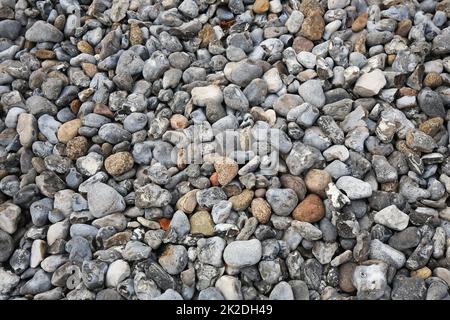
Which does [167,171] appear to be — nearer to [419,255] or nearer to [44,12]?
[419,255]

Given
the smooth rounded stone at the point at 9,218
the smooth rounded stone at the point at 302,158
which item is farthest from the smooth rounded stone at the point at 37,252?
the smooth rounded stone at the point at 302,158

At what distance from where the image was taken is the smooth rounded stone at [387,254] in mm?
1336

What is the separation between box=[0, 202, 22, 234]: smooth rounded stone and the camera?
4.81 feet

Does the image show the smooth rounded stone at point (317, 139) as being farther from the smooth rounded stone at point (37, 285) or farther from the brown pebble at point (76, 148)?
the smooth rounded stone at point (37, 285)

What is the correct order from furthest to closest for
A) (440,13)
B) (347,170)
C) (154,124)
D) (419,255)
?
(440,13), (154,124), (347,170), (419,255)

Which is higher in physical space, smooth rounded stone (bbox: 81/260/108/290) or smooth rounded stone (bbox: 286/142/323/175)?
smooth rounded stone (bbox: 286/142/323/175)

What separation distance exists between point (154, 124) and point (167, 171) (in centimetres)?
21

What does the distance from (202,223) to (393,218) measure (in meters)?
0.59

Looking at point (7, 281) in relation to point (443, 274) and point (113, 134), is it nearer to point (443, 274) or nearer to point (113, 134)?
point (113, 134)

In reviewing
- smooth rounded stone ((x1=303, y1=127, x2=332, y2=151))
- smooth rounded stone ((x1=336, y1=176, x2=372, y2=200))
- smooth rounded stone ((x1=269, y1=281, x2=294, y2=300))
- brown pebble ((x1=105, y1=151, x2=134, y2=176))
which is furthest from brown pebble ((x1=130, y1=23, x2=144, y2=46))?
smooth rounded stone ((x1=269, y1=281, x2=294, y2=300))

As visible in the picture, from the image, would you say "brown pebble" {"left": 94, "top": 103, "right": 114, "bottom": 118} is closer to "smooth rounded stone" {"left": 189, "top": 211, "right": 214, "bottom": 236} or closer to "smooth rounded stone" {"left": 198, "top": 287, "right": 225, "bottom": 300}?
"smooth rounded stone" {"left": 189, "top": 211, "right": 214, "bottom": 236}

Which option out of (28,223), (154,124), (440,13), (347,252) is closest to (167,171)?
(154,124)

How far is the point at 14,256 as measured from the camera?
1423 millimetres

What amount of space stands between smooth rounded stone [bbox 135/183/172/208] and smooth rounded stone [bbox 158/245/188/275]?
0.52 ft
